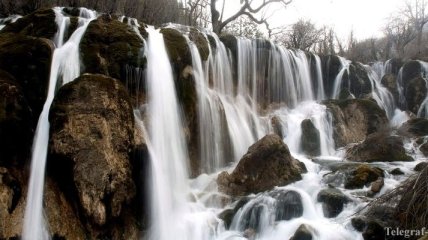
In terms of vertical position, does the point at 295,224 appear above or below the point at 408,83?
below

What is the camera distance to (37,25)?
32.3ft

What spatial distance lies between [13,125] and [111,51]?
3379mm

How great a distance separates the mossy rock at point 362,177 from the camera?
27.2 ft

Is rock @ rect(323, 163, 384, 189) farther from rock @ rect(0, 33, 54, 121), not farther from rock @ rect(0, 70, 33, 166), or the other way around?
rock @ rect(0, 33, 54, 121)

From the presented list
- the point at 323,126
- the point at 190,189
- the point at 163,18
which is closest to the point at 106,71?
the point at 190,189

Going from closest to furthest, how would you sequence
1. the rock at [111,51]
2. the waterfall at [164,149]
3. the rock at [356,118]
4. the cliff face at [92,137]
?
1. the cliff face at [92,137]
2. the waterfall at [164,149]
3. the rock at [111,51]
4. the rock at [356,118]

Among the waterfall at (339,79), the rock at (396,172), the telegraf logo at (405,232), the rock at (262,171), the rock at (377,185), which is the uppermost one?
the waterfall at (339,79)

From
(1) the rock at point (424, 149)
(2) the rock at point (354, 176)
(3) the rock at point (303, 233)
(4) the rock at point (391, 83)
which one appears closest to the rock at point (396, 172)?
(2) the rock at point (354, 176)

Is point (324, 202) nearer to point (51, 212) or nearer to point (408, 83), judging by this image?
point (51, 212)

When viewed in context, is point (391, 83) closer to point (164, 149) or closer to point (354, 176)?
point (354, 176)

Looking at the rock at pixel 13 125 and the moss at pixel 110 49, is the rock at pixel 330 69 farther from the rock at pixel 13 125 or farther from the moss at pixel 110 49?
the rock at pixel 13 125

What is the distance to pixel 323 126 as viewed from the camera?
13.3 m

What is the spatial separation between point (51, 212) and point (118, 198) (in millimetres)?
1050

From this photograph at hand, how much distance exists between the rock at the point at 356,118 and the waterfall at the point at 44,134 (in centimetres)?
854
